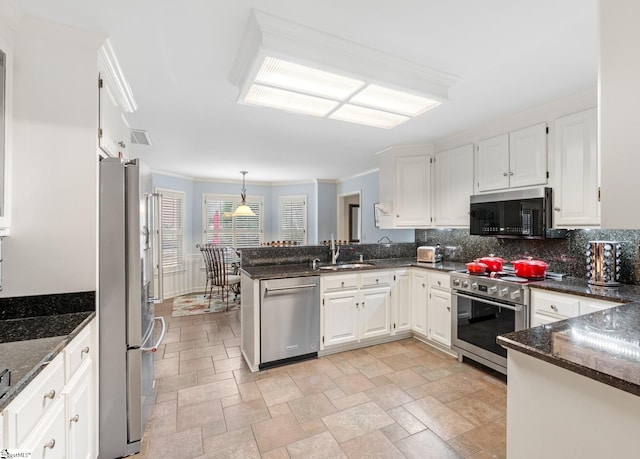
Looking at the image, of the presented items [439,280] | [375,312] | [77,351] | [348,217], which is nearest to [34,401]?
[77,351]

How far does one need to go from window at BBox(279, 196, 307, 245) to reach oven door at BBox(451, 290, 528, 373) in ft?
15.7

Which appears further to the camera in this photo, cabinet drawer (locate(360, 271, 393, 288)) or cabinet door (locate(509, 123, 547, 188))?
cabinet drawer (locate(360, 271, 393, 288))

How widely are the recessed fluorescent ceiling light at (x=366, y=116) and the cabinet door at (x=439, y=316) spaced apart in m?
1.83

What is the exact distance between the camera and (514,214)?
271 centimetres

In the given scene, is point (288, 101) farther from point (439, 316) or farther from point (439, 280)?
point (439, 316)

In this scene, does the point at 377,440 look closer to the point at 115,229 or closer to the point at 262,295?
the point at 262,295

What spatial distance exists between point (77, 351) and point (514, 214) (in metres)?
3.37

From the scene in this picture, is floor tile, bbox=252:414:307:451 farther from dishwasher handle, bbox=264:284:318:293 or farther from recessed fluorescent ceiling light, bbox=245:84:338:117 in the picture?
recessed fluorescent ceiling light, bbox=245:84:338:117

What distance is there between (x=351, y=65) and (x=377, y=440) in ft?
7.83

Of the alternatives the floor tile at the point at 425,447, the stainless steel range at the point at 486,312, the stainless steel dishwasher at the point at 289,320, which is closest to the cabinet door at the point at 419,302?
the stainless steel range at the point at 486,312

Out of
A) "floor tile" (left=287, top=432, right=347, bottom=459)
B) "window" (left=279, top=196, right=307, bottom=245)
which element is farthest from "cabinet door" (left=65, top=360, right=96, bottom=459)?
"window" (left=279, top=196, right=307, bottom=245)

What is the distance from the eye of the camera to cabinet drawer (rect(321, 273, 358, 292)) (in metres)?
2.95

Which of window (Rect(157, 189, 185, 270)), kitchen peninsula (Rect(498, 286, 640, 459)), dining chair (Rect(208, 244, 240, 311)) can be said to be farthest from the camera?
window (Rect(157, 189, 185, 270))

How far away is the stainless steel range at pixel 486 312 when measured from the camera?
2.35 m
